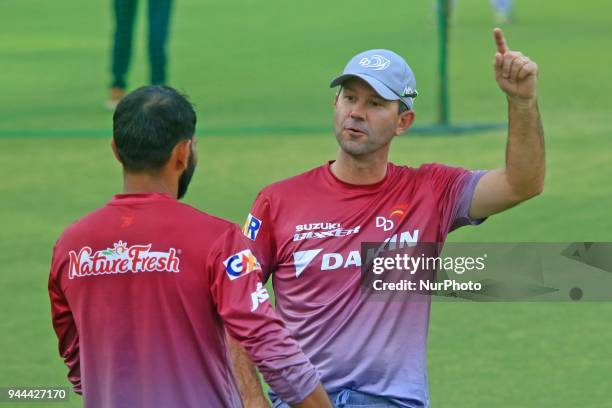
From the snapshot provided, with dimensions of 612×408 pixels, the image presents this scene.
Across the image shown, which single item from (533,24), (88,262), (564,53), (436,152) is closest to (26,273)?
(436,152)

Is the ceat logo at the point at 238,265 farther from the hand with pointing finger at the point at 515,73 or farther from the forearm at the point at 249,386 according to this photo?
the hand with pointing finger at the point at 515,73

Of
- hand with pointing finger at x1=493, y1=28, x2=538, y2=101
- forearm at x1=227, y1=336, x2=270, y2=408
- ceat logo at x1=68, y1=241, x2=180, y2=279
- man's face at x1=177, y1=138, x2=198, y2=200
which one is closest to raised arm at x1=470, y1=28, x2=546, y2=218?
hand with pointing finger at x1=493, y1=28, x2=538, y2=101

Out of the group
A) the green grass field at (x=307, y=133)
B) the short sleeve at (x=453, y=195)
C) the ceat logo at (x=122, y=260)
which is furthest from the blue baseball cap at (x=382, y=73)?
the green grass field at (x=307, y=133)

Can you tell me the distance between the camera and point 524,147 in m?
5.39

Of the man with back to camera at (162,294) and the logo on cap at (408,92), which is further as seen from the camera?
the logo on cap at (408,92)

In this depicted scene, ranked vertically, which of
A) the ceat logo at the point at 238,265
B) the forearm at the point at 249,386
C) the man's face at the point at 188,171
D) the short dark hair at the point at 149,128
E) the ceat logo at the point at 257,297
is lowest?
the forearm at the point at 249,386

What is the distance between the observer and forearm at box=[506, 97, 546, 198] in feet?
17.5

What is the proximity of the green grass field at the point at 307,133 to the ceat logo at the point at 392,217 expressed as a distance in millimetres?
2325

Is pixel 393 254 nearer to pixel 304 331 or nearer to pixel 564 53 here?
pixel 304 331

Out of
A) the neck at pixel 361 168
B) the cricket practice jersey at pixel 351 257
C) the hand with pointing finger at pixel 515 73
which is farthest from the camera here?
the neck at pixel 361 168

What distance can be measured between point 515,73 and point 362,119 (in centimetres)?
68

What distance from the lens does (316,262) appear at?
5477mm

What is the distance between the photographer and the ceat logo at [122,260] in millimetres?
4375

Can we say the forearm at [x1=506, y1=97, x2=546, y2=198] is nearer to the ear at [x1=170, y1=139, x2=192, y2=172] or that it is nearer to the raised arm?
the raised arm
